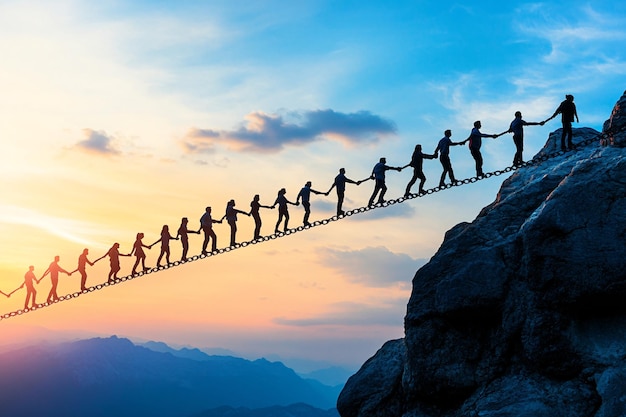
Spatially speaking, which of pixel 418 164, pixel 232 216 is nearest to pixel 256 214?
pixel 232 216

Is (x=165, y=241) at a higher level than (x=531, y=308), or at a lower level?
higher

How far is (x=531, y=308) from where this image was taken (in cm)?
3544

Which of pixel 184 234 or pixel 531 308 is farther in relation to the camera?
pixel 184 234

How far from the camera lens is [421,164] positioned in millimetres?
37156

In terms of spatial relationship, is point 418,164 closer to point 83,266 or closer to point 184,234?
point 184,234

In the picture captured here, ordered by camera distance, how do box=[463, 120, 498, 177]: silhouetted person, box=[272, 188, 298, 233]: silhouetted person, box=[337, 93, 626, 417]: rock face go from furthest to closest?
box=[272, 188, 298, 233]: silhouetted person
box=[463, 120, 498, 177]: silhouetted person
box=[337, 93, 626, 417]: rock face

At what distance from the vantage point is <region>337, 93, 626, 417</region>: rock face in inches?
1300

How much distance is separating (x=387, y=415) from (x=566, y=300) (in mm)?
14013

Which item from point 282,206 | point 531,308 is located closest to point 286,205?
point 282,206

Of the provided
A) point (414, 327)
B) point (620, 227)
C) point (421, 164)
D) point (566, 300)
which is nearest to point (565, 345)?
point (566, 300)

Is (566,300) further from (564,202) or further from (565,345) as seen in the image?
(564,202)

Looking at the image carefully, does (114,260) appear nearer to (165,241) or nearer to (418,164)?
(165,241)

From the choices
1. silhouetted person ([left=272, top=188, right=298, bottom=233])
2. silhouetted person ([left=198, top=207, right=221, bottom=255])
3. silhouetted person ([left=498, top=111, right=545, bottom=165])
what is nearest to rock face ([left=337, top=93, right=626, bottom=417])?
silhouetted person ([left=498, top=111, right=545, bottom=165])

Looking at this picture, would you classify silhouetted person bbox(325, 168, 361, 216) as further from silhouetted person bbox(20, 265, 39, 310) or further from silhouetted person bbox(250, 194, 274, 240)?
silhouetted person bbox(20, 265, 39, 310)
